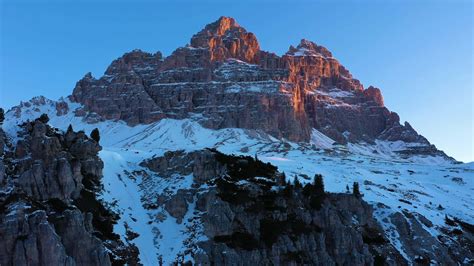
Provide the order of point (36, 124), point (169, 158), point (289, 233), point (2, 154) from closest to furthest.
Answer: point (2, 154), point (36, 124), point (289, 233), point (169, 158)

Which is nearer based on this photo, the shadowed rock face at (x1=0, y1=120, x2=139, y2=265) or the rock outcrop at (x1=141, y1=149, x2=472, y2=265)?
the shadowed rock face at (x1=0, y1=120, x2=139, y2=265)

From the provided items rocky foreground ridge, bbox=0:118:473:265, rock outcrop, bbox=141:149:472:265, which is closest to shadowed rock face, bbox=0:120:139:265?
rocky foreground ridge, bbox=0:118:473:265

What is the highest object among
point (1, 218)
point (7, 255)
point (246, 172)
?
point (246, 172)

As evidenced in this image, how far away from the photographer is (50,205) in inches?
3442

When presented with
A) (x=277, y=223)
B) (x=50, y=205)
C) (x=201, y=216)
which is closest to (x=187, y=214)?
(x=201, y=216)

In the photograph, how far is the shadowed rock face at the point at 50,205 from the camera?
76438mm

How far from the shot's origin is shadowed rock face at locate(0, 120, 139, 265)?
76438 millimetres

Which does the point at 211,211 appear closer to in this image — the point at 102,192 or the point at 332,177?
the point at 102,192

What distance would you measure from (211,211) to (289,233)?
16219 millimetres

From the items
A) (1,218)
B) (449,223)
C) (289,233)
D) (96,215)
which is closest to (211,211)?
(289,233)

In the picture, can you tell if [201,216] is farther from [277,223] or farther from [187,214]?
[277,223]

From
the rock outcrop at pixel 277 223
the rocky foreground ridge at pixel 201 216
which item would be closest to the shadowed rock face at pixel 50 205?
the rocky foreground ridge at pixel 201 216

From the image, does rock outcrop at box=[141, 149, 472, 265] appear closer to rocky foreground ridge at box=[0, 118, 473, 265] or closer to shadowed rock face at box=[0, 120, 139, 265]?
rocky foreground ridge at box=[0, 118, 473, 265]

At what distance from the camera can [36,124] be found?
97125 millimetres
